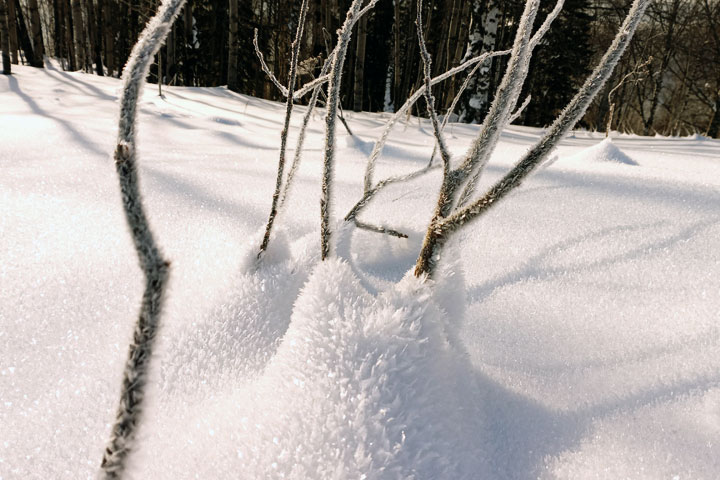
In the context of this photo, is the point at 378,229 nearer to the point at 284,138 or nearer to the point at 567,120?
the point at 284,138

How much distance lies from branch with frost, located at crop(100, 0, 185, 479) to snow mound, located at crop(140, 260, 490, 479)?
0.22m

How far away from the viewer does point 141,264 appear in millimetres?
244

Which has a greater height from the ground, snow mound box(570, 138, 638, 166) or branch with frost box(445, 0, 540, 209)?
branch with frost box(445, 0, 540, 209)

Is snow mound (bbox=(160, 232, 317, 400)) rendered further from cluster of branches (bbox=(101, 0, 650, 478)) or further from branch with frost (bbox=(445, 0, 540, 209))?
branch with frost (bbox=(445, 0, 540, 209))

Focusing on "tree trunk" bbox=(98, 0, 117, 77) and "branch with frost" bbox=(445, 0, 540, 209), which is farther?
"tree trunk" bbox=(98, 0, 117, 77)

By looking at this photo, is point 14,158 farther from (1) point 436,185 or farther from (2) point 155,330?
(2) point 155,330

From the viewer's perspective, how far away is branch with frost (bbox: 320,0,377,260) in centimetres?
60

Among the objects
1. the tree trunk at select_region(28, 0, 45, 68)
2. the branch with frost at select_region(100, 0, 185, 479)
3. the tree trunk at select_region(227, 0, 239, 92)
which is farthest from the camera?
the tree trunk at select_region(227, 0, 239, 92)

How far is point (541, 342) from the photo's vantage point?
30.9 inches

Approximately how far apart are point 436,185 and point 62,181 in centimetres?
126

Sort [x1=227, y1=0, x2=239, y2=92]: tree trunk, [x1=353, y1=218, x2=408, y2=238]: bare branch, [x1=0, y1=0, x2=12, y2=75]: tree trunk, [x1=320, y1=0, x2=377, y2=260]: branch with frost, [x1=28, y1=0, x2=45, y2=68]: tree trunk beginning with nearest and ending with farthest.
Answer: [x1=320, y1=0, x2=377, y2=260]: branch with frost < [x1=353, y1=218, x2=408, y2=238]: bare branch < [x1=0, y1=0, x2=12, y2=75]: tree trunk < [x1=28, y1=0, x2=45, y2=68]: tree trunk < [x1=227, y1=0, x2=239, y2=92]: tree trunk

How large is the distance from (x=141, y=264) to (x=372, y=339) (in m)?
0.33

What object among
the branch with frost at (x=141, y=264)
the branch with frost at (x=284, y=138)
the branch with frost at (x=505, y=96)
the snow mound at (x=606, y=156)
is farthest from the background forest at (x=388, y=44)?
the branch with frost at (x=141, y=264)

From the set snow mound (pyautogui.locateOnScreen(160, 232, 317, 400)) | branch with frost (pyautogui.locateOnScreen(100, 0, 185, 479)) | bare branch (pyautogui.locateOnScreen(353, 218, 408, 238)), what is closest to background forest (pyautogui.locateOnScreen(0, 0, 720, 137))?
bare branch (pyautogui.locateOnScreen(353, 218, 408, 238))
